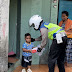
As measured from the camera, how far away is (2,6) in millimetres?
3842

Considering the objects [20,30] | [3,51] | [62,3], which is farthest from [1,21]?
[62,3]

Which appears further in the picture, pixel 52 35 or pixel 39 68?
pixel 39 68

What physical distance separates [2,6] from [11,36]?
2086 mm

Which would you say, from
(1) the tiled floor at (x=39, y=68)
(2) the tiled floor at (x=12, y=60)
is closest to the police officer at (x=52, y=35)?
(1) the tiled floor at (x=39, y=68)

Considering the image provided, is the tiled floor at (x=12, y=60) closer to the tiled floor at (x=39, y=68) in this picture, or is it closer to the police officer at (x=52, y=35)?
the tiled floor at (x=39, y=68)

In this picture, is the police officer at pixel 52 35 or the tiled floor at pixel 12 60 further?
the tiled floor at pixel 12 60

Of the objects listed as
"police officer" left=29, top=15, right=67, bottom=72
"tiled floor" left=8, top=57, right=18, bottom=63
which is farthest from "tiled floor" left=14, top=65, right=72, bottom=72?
"police officer" left=29, top=15, right=67, bottom=72

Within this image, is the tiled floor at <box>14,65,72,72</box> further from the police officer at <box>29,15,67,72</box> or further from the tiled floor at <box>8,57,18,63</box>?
the police officer at <box>29,15,67,72</box>

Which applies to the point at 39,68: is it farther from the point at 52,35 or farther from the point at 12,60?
the point at 52,35

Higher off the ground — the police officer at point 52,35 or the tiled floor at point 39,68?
the police officer at point 52,35

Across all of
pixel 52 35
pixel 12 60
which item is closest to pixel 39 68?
pixel 12 60

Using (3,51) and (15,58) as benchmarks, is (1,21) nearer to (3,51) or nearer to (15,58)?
(3,51)

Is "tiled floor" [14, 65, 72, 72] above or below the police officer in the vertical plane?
below

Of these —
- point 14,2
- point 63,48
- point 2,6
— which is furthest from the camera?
point 14,2
